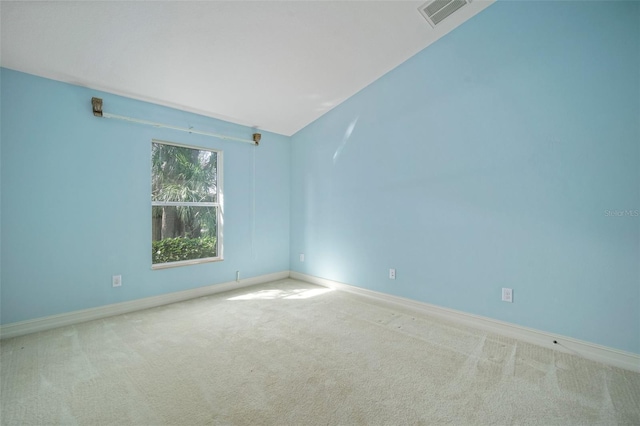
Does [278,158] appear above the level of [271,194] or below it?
above

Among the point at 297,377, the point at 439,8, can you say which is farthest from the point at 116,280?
the point at 439,8

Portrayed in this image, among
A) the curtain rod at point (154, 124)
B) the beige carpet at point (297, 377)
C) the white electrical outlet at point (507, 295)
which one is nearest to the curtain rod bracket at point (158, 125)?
the curtain rod at point (154, 124)

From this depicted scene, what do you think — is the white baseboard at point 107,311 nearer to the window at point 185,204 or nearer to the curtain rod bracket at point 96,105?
the window at point 185,204

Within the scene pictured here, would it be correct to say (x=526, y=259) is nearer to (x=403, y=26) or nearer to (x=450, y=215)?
(x=450, y=215)

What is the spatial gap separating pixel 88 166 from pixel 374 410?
326cm

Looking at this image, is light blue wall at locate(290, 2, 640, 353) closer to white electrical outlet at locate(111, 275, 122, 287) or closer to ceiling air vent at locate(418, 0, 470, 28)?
ceiling air vent at locate(418, 0, 470, 28)

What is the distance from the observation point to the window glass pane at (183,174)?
10.6 ft

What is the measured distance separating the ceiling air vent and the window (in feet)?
9.27

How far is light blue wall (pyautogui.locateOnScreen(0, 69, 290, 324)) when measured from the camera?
2.37m

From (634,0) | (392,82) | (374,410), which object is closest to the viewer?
(374,410)

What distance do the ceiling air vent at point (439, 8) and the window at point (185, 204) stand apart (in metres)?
2.83

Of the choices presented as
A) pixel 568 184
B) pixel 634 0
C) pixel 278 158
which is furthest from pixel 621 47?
pixel 278 158

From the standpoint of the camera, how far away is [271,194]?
4.28 meters

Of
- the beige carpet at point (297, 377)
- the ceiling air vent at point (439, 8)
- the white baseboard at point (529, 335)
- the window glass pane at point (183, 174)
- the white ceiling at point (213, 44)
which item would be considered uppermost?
→ the ceiling air vent at point (439, 8)
